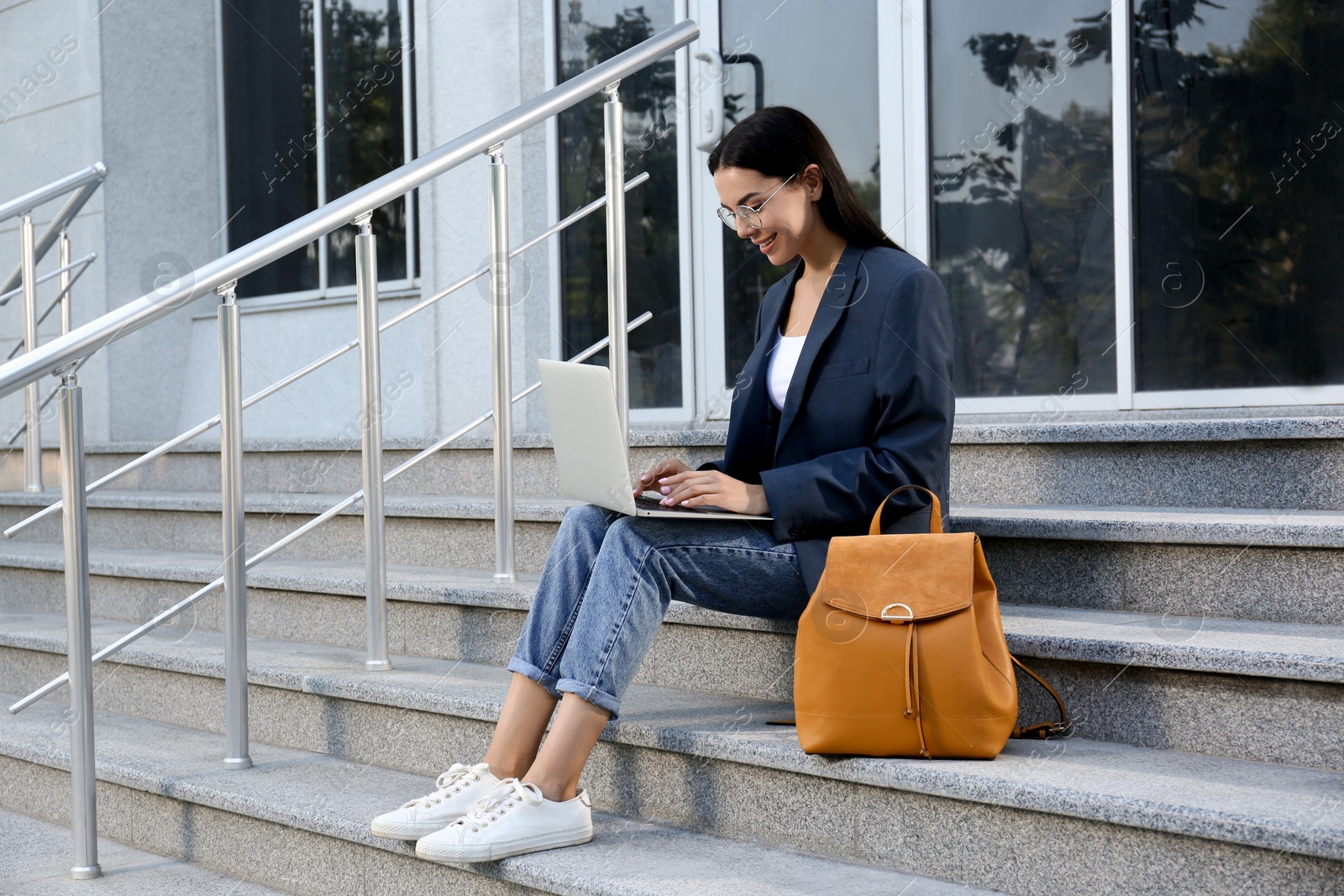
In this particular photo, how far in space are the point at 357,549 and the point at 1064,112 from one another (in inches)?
82.0

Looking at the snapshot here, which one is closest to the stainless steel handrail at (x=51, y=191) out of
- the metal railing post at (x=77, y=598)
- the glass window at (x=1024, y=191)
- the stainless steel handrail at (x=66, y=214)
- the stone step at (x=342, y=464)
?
the stainless steel handrail at (x=66, y=214)

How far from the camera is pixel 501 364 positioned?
8.43ft

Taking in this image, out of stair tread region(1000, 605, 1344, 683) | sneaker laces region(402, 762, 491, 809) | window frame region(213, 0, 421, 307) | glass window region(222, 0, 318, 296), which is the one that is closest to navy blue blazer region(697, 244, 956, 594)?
stair tread region(1000, 605, 1344, 683)

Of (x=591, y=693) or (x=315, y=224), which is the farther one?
(x=315, y=224)

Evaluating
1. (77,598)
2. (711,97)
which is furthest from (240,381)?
(711,97)

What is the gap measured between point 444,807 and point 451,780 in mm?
43

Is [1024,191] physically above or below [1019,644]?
above

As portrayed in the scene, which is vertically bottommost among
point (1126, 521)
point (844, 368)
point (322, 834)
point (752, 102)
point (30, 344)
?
point (322, 834)

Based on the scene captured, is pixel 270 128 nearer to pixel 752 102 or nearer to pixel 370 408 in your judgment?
pixel 752 102

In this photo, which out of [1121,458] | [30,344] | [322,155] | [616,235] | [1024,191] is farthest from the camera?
[322,155]

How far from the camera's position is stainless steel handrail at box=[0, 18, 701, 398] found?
2.03 m

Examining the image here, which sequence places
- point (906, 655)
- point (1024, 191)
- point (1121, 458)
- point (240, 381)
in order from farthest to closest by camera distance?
point (1024, 191)
point (1121, 458)
point (240, 381)
point (906, 655)

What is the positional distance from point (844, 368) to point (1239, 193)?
55.6 inches

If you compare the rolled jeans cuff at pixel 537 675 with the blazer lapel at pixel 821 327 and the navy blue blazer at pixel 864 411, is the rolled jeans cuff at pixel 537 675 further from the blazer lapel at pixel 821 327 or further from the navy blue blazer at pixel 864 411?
the blazer lapel at pixel 821 327
